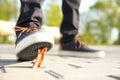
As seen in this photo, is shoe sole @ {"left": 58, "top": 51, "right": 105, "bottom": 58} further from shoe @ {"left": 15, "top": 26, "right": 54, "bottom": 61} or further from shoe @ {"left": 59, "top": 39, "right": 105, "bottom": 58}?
shoe @ {"left": 15, "top": 26, "right": 54, "bottom": 61}

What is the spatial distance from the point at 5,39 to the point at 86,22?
12278 mm

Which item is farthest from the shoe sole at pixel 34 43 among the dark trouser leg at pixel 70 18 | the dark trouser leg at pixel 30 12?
the dark trouser leg at pixel 70 18

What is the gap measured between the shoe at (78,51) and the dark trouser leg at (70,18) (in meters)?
0.06

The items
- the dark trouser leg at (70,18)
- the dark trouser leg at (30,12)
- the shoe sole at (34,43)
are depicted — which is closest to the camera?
the shoe sole at (34,43)

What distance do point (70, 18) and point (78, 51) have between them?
0.31 metres

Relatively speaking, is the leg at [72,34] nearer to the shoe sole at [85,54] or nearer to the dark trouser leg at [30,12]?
the shoe sole at [85,54]

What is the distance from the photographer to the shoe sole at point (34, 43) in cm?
168

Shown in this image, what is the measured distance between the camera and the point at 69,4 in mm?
2791

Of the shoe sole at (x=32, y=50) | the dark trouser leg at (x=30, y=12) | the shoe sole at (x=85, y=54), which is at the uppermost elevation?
the dark trouser leg at (x=30, y=12)

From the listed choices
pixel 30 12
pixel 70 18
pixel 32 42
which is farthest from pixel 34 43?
pixel 70 18

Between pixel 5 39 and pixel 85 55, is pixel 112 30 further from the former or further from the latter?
pixel 85 55

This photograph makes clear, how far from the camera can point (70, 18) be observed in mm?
2834

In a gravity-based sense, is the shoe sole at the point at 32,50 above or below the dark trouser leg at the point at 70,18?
below

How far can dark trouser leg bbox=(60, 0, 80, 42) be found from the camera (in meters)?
2.78
